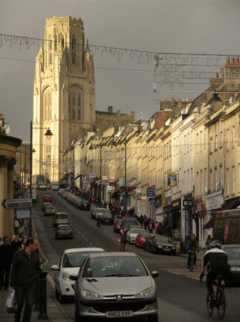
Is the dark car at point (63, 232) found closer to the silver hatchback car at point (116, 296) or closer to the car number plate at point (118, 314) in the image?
the silver hatchback car at point (116, 296)

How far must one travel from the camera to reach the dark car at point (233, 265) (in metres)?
20.6

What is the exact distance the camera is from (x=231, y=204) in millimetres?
43281

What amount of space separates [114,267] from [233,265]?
29.3 feet

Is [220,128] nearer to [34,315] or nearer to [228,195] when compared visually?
[228,195]

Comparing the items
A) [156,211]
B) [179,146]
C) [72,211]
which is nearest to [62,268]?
[179,146]

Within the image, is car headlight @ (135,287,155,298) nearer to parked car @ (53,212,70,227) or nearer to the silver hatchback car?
the silver hatchback car

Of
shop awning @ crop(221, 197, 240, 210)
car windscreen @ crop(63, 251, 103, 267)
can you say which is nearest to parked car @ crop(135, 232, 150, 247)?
shop awning @ crop(221, 197, 240, 210)

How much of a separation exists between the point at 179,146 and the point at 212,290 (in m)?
49.9

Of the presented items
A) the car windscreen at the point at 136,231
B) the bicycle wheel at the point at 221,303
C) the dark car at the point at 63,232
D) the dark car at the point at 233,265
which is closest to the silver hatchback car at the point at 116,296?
the bicycle wheel at the point at 221,303

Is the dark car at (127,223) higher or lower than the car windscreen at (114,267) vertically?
lower

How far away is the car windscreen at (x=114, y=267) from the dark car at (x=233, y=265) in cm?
853

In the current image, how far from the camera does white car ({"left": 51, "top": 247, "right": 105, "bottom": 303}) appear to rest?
16359 mm

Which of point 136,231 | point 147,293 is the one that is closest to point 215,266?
point 147,293

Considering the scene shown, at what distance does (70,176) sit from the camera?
17412 centimetres
